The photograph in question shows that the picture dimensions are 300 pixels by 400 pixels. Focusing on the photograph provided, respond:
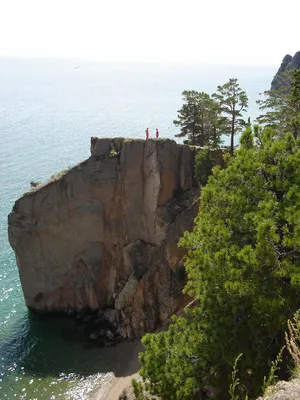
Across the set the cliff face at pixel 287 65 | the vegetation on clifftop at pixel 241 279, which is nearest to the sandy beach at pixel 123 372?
the vegetation on clifftop at pixel 241 279

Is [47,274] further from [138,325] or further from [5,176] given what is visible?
[5,176]

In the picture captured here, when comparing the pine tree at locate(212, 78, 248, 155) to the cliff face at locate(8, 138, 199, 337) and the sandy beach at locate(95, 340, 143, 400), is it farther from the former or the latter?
the sandy beach at locate(95, 340, 143, 400)

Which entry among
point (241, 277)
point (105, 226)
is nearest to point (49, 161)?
point (105, 226)

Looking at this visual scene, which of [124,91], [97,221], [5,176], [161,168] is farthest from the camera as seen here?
[124,91]

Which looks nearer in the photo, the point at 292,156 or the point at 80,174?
the point at 292,156

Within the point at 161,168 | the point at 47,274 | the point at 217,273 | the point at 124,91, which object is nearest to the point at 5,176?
the point at 47,274

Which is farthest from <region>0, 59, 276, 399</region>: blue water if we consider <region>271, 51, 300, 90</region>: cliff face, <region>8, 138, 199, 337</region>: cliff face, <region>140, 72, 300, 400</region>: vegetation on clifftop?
<region>140, 72, 300, 400</region>: vegetation on clifftop
